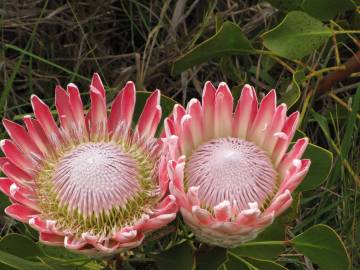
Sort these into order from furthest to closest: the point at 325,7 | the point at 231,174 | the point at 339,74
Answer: the point at 339,74 → the point at 325,7 → the point at 231,174

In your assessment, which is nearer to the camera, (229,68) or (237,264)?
(237,264)

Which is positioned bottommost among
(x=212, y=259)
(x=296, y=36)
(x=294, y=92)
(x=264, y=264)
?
(x=264, y=264)

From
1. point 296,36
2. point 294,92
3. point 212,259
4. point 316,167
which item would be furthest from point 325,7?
point 212,259

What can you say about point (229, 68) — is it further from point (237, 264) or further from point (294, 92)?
point (237, 264)

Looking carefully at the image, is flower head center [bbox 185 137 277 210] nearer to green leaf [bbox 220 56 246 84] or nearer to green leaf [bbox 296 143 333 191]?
green leaf [bbox 296 143 333 191]

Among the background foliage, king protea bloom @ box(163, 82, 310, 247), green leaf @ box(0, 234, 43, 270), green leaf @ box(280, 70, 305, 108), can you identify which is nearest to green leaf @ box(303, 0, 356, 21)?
the background foliage

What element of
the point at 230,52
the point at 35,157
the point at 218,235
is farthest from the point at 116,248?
the point at 230,52

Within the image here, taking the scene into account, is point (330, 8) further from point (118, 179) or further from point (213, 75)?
point (118, 179)

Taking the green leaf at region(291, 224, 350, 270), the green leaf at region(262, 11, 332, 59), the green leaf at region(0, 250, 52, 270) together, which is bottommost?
the green leaf at region(291, 224, 350, 270)
